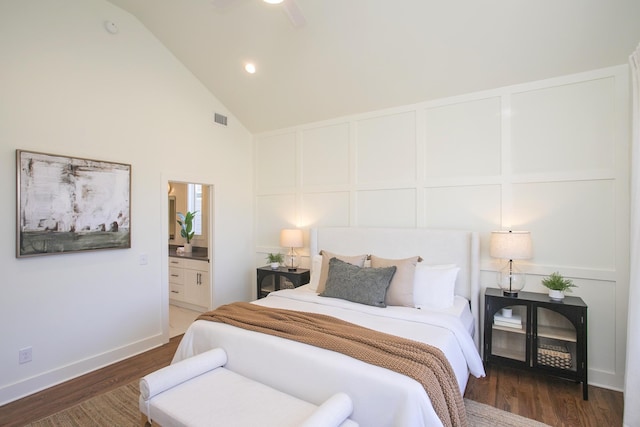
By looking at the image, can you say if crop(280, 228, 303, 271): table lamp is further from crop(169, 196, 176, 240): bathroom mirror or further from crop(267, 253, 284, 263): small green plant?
crop(169, 196, 176, 240): bathroom mirror

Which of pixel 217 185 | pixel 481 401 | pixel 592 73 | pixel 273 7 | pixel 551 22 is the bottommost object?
pixel 481 401

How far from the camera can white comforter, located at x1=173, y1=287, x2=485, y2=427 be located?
1628 millimetres

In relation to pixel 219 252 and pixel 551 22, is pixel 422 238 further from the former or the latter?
pixel 219 252

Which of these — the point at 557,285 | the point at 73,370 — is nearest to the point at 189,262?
the point at 73,370

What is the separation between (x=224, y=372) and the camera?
218 cm

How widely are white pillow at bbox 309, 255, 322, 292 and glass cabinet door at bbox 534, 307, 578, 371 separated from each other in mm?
2149

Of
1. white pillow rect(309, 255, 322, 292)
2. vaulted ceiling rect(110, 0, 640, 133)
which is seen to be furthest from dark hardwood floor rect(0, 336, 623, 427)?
vaulted ceiling rect(110, 0, 640, 133)

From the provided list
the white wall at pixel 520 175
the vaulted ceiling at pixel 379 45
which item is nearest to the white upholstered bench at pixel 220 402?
the white wall at pixel 520 175

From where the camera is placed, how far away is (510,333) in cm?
311

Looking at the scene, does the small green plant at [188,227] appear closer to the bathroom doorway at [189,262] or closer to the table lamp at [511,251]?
the bathroom doorway at [189,262]

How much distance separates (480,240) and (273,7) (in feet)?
10.3

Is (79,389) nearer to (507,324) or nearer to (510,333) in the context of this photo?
(507,324)

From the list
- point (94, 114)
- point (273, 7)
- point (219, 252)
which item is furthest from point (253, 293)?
point (273, 7)

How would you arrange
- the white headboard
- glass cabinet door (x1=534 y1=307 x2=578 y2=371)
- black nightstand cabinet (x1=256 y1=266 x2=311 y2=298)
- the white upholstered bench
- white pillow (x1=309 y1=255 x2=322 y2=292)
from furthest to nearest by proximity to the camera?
1. black nightstand cabinet (x1=256 y1=266 x2=311 y2=298)
2. white pillow (x1=309 y1=255 x2=322 y2=292)
3. the white headboard
4. glass cabinet door (x1=534 y1=307 x2=578 y2=371)
5. the white upholstered bench
